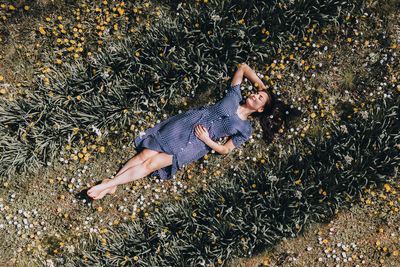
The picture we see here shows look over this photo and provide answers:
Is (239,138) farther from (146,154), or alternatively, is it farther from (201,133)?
(146,154)

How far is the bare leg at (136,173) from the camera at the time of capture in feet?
15.0

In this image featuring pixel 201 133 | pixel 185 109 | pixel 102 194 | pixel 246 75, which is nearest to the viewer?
pixel 201 133

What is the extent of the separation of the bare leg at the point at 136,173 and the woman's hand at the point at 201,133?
21.2 inches

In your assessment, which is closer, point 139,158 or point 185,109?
point 139,158

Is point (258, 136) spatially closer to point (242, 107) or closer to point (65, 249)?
point (242, 107)

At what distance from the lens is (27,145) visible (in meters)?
4.57

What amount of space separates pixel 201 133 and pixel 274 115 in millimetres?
1234

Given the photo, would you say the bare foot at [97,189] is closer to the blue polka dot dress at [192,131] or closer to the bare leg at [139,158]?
the bare leg at [139,158]

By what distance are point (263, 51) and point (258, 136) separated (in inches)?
54.1

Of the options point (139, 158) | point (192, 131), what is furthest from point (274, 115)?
point (139, 158)

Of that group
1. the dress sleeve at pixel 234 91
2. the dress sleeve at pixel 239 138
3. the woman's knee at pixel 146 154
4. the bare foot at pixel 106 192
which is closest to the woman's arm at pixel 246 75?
the dress sleeve at pixel 234 91

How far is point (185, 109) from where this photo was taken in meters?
4.93

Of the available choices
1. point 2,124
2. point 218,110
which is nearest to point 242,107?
point 218,110

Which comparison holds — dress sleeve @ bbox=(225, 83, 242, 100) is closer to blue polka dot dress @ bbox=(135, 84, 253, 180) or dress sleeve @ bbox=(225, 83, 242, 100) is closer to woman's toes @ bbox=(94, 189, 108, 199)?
blue polka dot dress @ bbox=(135, 84, 253, 180)
